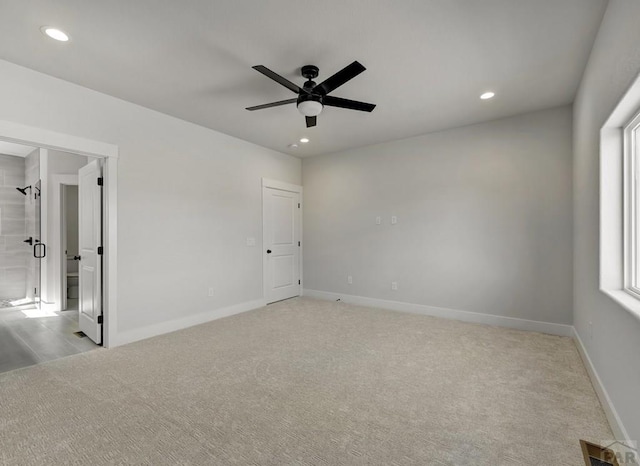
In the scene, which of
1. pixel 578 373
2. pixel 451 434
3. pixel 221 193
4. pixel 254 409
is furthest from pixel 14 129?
pixel 578 373

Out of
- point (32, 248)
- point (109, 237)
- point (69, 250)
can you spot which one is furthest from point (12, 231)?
point (109, 237)

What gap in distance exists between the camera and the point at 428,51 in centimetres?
251

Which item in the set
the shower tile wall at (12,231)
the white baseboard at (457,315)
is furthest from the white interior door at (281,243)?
the shower tile wall at (12,231)

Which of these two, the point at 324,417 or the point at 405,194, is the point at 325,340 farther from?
the point at 405,194

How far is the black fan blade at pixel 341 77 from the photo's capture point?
2253mm

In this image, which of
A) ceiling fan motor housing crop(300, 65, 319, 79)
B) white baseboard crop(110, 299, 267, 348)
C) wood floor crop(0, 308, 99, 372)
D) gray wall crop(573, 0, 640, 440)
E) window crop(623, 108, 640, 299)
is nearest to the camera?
gray wall crop(573, 0, 640, 440)

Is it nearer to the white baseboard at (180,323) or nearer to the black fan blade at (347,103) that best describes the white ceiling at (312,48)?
the black fan blade at (347,103)

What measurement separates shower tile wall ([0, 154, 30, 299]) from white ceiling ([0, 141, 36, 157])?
17 cm

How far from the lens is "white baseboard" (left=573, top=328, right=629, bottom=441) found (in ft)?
5.73

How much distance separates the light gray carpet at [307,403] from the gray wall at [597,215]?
1.07 ft

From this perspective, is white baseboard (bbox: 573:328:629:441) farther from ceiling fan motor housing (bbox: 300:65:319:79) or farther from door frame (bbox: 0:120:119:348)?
door frame (bbox: 0:120:119:348)

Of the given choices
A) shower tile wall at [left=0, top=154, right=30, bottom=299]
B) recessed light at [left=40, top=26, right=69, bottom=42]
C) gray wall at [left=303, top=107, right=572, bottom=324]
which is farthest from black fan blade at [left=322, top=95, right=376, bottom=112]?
shower tile wall at [left=0, top=154, right=30, bottom=299]

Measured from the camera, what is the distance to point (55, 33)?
2262 millimetres

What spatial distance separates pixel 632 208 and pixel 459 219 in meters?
2.28
